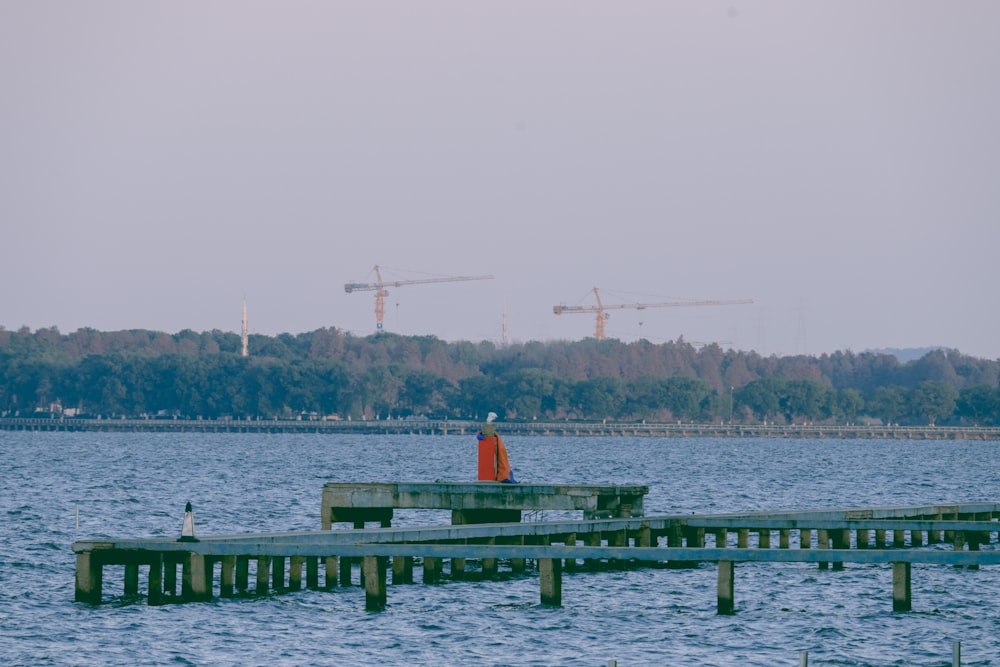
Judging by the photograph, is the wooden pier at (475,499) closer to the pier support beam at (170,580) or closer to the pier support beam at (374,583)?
the pier support beam at (374,583)

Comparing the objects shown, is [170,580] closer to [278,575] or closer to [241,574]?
[241,574]

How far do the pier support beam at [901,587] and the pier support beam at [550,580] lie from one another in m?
6.74

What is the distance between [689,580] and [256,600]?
11771 millimetres

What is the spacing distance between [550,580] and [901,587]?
712cm

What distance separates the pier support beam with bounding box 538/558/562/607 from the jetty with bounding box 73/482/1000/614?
0.02 metres

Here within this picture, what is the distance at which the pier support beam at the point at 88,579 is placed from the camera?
34.3 metres

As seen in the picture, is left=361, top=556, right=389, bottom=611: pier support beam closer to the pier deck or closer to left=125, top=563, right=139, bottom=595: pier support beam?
the pier deck

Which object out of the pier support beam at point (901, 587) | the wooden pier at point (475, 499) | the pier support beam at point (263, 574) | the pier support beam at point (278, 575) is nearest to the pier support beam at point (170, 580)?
the pier support beam at point (263, 574)

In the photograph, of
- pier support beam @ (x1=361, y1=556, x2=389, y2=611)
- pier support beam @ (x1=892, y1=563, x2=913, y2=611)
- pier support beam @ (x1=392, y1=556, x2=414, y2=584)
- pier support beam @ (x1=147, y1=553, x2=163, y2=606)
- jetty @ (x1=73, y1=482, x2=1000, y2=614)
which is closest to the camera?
jetty @ (x1=73, y1=482, x2=1000, y2=614)

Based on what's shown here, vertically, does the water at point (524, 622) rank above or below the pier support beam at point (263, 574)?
below

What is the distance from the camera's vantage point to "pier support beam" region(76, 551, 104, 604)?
113 feet

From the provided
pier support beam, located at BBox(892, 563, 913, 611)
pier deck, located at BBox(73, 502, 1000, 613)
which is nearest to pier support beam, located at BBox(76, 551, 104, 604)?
pier deck, located at BBox(73, 502, 1000, 613)

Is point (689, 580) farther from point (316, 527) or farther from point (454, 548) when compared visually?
point (316, 527)

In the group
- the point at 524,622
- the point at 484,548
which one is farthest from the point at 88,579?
the point at 524,622
